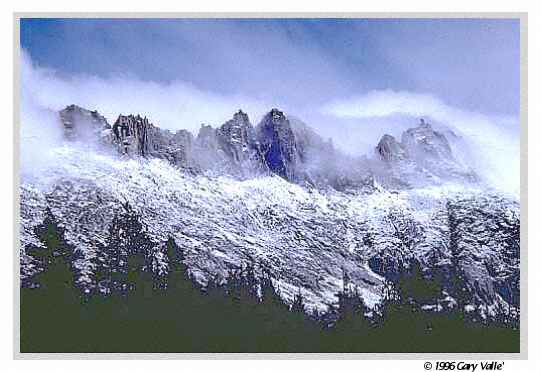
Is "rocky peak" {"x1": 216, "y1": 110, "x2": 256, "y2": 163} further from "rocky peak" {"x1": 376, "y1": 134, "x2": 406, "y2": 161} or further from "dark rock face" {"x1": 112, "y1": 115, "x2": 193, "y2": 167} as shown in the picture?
"rocky peak" {"x1": 376, "y1": 134, "x2": 406, "y2": 161}

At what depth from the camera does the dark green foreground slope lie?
10.1m

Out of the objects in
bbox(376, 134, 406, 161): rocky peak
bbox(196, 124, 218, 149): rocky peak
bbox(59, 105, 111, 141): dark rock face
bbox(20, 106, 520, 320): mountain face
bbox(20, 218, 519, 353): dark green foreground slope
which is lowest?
bbox(20, 218, 519, 353): dark green foreground slope

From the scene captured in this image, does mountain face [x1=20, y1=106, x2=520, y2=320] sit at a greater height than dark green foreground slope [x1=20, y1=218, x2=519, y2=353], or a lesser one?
greater

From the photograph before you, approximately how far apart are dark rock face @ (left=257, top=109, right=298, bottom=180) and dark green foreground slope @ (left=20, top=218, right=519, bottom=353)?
1.66 meters

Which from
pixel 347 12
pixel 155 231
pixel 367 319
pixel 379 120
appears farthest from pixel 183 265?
pixel 347 12

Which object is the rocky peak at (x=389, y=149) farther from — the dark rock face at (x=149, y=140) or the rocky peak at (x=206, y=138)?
the dark rock face at (x=149, y=140)

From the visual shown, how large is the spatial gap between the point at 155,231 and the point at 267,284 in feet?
5.22

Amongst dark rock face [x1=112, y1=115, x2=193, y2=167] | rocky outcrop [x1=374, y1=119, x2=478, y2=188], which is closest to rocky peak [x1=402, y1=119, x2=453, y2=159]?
rocky outcrop [x1=374, y1=119, x2=478, y2=188]

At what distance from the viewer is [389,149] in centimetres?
1050

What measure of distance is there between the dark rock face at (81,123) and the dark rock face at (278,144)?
1994mm

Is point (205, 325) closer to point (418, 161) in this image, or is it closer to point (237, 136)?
point (237, 136)

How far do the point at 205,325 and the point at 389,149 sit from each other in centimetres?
324

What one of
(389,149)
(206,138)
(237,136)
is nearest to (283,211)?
(237,136)
